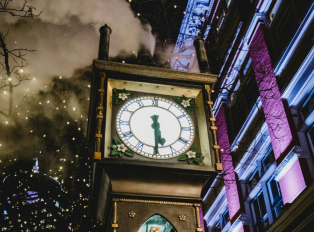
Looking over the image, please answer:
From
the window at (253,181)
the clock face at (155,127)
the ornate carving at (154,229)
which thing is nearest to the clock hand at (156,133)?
the clock face at (155,127)

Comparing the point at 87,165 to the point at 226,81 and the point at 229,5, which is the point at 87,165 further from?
the point at 229,5

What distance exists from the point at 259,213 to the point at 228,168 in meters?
2.12

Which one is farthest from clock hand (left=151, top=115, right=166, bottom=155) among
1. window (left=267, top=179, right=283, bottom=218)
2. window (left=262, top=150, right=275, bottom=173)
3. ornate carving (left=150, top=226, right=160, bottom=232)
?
window (left=262, top=150, right=275, bottom=173)

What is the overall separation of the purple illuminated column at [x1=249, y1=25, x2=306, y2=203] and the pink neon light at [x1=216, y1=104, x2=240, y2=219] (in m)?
1.34

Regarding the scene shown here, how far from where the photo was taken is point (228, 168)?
11359 millimetres

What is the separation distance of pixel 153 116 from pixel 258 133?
616cm

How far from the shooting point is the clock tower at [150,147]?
3.46 metres

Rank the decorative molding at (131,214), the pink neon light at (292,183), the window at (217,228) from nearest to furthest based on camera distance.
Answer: the decorative molding at (131,214), the pink neon light at (292,183), the window at (217,228)

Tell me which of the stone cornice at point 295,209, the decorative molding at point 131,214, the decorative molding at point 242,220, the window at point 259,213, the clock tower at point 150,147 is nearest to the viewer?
the decorative molding at point 131,214

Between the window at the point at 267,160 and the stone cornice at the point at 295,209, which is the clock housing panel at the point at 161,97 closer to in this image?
the stone cornice at the point at 295,209

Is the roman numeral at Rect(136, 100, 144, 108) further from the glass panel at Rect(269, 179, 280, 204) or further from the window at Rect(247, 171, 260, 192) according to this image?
the window at Rect(247, 171, 260, 192)

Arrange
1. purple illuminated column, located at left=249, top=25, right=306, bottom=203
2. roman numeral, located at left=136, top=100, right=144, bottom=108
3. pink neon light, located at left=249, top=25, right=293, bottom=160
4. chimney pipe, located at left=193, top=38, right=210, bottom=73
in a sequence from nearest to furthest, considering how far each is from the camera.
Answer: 1. roman numeral, located at left=136, top=100, right=144, bottom=108
2. chimney pipe, located at left=193, top=38, right=210, bottom=73
3. purple illuminated column, located at left=249, top=25, right=306, bottom=203
4. pink neon light, located at left=249, top=25, right=293, bottom=160

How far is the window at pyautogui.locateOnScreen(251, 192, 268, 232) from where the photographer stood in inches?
355

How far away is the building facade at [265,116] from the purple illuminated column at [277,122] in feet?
0.07
